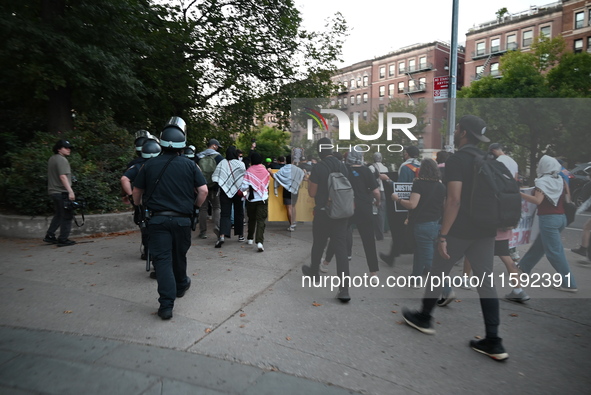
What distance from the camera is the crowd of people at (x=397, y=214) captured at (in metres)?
3.88

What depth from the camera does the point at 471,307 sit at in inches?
193

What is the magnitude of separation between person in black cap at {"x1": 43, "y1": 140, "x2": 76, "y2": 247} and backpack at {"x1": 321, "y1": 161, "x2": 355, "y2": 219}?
4.92m

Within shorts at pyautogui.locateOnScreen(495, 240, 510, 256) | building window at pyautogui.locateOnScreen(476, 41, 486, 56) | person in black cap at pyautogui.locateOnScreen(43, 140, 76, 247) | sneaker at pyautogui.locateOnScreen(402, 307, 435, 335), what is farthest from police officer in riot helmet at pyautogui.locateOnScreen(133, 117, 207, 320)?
building window at pyautogui.locateOnScreen(476, 41, 486, 56)

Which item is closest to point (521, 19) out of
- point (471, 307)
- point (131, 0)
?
point (131, 0)

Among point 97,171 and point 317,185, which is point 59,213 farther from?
point 317,185

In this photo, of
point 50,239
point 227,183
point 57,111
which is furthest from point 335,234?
point 57,111

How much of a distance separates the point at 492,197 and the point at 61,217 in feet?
23.3

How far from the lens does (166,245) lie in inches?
173

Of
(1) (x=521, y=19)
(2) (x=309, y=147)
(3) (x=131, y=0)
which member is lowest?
(2) (x=309, y=147)

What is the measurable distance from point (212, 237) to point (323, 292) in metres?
4.09

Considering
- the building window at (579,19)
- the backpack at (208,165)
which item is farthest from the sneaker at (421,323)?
the building window at (579,19)

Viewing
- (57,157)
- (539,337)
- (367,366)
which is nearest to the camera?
(367,366)

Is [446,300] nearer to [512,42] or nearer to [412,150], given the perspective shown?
[412,150]

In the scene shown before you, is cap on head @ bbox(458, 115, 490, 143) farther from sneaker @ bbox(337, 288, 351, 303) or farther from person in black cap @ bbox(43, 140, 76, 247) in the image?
person in black cap @ bbox(43, 140, 76, 247)
